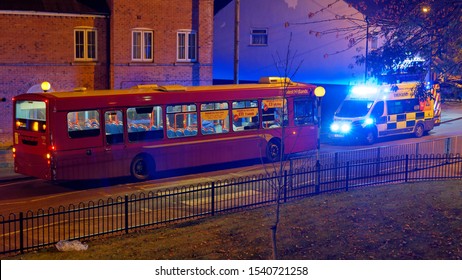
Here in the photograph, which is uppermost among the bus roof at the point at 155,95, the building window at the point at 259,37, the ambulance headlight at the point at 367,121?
the building window at the point at 259,37

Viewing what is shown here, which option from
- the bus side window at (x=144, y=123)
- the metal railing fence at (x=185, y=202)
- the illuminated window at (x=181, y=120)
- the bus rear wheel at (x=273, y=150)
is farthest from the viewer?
the bus rear wheel at (x=273, y=150)

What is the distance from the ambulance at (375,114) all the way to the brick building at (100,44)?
21.9 feet

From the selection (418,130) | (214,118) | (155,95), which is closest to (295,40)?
(418,130)

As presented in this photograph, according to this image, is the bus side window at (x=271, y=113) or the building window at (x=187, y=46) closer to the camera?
the bus side window at (x=271, y=113)

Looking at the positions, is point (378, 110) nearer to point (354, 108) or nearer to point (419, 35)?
point (354, 108)

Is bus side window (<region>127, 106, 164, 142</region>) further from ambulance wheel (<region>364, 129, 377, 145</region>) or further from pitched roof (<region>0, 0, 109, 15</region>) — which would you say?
ambulance wheel (<region>364, 129, 377, 145</region>)

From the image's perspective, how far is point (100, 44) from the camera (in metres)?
31.0

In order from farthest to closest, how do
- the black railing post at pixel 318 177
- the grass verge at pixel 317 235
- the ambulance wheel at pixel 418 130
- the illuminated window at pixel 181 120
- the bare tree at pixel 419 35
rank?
the ambulance wheel at pixel 418 130
the illuminated window at pixel 181 120
the black railing post at pixel 318 177
the bare tree at pixel 419 35
the grass verge at pixel 317 235

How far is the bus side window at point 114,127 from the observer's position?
20656 millimetres

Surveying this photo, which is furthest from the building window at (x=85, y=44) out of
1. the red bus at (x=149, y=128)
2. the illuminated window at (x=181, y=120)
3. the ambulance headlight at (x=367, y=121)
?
the ambulance headlight at (x=367, y=121)

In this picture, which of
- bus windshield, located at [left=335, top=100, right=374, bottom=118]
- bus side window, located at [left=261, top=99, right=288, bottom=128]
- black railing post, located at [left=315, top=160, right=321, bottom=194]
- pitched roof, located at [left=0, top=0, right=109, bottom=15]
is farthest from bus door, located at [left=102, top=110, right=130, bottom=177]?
bus windshield, located at [left=335, top=100, right=374, bottom=118]

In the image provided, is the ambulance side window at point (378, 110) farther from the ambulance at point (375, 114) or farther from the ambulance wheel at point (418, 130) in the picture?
the ambulance wheel at point (418, 130)

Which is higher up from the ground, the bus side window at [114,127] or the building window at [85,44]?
the building window at [85,44]

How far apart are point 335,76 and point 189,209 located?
26136 mm
